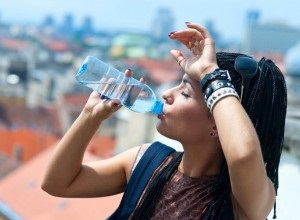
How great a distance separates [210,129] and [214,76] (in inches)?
7.0

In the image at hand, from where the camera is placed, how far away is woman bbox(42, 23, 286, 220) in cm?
177

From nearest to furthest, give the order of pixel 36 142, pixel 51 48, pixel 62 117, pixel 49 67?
1. pixel 36 142
2. pixel 62 117
3. pixel 49 67
4. pixel 51 48

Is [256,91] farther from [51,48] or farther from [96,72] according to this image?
[51,48]

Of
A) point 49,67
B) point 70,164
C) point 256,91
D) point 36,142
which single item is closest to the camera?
point 256,91

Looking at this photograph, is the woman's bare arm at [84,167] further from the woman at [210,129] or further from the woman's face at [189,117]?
the woman's face at [189,117]

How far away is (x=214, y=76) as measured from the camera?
5.87 feet

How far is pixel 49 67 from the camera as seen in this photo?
69375 mm

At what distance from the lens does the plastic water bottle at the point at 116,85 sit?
6.77ft

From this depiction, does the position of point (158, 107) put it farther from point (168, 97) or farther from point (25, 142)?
point (25, 142)

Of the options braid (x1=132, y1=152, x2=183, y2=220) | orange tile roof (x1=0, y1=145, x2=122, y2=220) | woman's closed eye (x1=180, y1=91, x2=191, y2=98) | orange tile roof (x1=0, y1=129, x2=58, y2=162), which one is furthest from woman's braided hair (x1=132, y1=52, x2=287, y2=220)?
orange tile roof (x1=0, y1=129, x2=58, y2=162)

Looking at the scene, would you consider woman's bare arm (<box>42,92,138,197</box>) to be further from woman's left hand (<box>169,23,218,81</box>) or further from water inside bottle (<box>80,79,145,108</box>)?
woman's left hand (<box>169,23,218,81</box>)

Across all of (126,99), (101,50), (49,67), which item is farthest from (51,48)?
(126,99)

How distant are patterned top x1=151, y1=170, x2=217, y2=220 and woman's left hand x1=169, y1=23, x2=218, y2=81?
0.94ft

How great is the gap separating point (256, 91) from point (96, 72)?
1.71 feet
